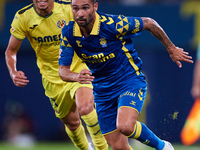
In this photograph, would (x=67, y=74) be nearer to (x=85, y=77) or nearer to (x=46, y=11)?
(x=85, y=77)

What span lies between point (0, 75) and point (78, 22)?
8387 millimetres

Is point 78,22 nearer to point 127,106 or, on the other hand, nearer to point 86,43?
point 86,43

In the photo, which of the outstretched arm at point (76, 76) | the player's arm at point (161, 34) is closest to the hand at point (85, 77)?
the outstretched arm at point (76, 76)

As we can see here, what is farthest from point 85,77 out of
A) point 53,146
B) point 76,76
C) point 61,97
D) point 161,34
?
point 53,146

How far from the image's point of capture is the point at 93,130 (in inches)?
A: 261

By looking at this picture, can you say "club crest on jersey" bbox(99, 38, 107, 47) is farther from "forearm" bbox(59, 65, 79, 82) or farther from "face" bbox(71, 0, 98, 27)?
"forearm" bbox(59, 65, 79, 82)

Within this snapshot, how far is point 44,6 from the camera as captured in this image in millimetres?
6477

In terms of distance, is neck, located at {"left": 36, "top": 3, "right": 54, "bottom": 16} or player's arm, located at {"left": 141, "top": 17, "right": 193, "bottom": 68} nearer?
player's arm, located at {"left": 141, "top": 17, "right": 193, "bottom": 68}

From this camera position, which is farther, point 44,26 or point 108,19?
point 44,26

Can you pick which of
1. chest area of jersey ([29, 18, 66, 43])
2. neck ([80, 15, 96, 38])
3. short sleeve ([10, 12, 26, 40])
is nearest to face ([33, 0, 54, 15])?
chest area of jersey ([29, 18, 66, 43])

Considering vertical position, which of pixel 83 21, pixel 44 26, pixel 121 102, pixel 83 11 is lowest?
pixel 121 102

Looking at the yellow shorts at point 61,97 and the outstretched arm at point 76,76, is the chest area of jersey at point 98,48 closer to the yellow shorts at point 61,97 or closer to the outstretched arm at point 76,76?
the outstretched arm at point 76,76

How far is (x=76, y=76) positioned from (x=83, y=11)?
29.8 inches

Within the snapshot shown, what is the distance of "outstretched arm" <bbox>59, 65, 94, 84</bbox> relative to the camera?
198 inches
